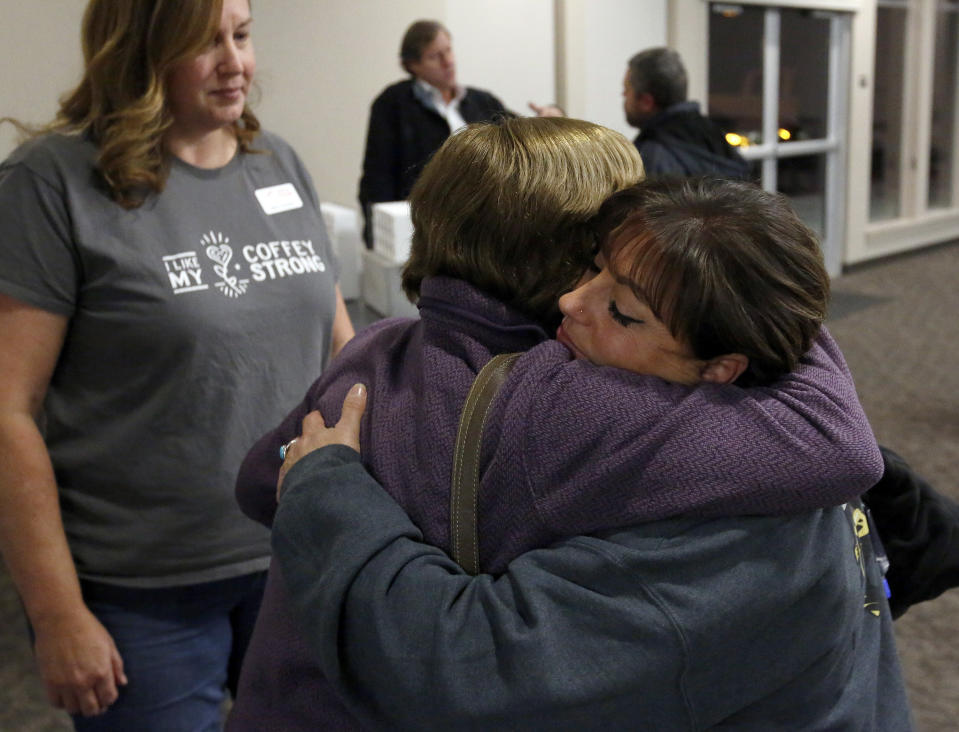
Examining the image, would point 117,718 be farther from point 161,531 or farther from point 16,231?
point 16,231

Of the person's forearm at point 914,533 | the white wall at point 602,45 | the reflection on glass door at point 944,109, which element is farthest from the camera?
the reflection on glass door at point 944,109

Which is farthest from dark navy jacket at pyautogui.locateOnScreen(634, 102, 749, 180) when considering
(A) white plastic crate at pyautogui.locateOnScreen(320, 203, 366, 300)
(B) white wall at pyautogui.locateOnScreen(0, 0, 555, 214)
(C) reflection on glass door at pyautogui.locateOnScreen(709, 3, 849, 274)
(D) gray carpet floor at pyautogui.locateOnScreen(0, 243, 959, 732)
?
(C) reflection on glass door at pyautogui.locateOnScreen(709, 3, 849, 274)

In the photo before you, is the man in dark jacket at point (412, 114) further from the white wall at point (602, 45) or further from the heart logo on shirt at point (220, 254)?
the heart logo on shirt at point (220, 254)

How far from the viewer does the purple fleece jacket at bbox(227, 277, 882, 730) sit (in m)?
0.67

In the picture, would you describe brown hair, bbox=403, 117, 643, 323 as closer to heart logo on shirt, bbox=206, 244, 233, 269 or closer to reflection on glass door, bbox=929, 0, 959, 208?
heart logo on shirt, bbox=206, 244, 233, 269

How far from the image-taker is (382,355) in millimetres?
857

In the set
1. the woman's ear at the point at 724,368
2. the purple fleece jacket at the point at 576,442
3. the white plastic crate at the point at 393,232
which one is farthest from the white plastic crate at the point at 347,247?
the woman's ear at the point at 724,368

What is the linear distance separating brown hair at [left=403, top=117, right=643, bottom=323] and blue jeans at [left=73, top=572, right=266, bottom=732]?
74 cm

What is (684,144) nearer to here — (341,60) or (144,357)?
(341,60)

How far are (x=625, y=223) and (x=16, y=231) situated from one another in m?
0.78

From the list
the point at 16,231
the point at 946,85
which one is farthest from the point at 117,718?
the point at 946,85

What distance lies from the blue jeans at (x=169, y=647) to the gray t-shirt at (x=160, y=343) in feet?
0.09

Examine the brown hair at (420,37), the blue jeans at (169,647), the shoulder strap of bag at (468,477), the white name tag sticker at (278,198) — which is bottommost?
the blue jeans at (169,647)

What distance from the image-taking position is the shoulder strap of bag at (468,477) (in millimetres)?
716
